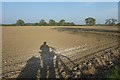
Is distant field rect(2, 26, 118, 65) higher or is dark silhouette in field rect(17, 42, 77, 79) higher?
distant field rect(2, 26, 118, 65)

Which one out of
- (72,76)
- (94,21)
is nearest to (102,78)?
(72,76)

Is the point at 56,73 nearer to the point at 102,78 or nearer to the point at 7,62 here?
the point at 102,78

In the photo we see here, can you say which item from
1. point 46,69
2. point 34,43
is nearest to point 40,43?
point 34,43

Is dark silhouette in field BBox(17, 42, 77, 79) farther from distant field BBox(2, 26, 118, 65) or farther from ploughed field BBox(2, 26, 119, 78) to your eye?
distant field BBox(2, 26, 118, 65)

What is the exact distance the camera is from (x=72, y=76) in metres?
10.1

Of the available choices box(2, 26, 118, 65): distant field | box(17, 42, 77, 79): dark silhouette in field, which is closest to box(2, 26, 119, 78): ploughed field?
box(2, 26, 118, 65): distant field

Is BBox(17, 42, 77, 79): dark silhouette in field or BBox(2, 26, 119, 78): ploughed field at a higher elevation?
BBox(2, 26, 119, 78): ploughed field

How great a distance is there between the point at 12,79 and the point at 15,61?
3.93 metres

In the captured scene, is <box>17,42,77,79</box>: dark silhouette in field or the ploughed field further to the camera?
the ploughed field

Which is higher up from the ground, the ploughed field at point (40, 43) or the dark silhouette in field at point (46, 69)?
the ploughed field at point (40, 43)

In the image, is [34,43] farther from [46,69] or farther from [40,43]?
[46,69]

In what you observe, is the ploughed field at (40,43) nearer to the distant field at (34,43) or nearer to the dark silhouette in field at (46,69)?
the distant field at (34,43)

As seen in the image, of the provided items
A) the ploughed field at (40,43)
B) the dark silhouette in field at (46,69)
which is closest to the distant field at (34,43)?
the ploughed field at (40,43)

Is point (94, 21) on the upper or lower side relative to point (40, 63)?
upper
